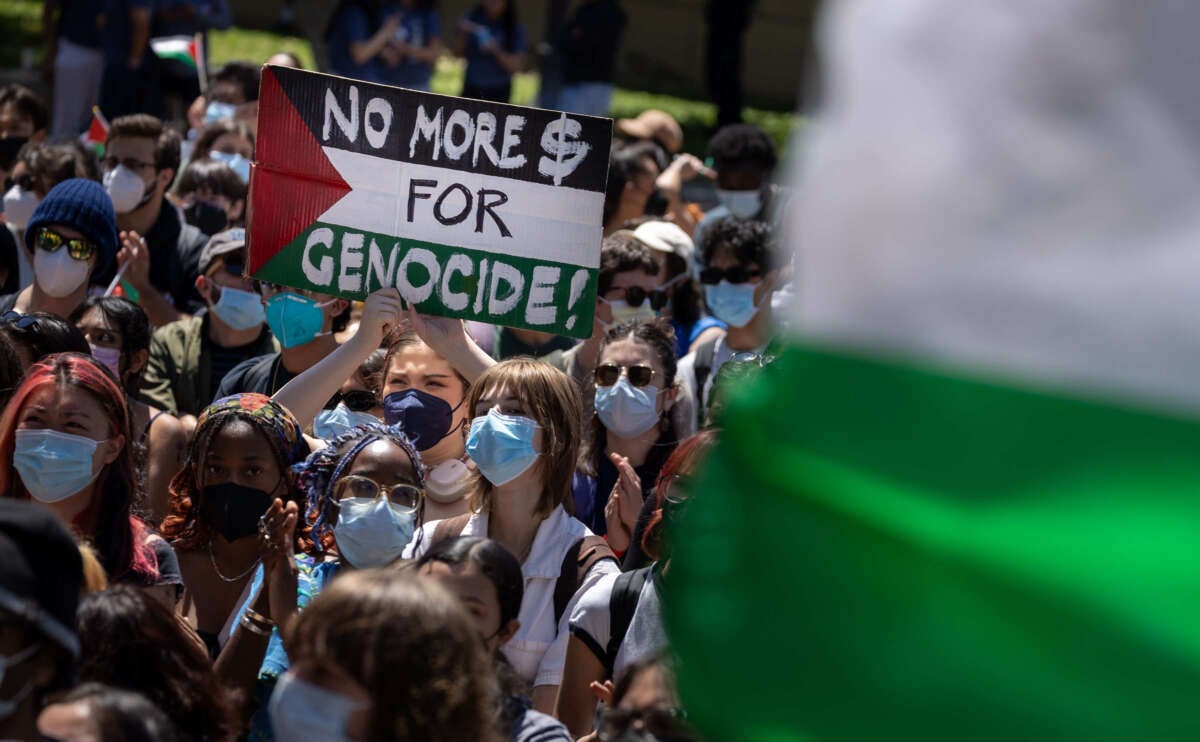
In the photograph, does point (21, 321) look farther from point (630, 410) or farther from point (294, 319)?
point (630, 410)

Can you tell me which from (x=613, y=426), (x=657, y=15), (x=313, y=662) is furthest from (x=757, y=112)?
(x=313, y=662)

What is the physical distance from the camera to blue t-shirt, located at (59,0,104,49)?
45.4 feet

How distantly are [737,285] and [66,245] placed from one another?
2.75 meters

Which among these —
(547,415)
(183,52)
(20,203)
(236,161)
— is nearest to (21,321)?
(547,415)

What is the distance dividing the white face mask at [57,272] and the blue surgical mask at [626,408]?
2.16 meters

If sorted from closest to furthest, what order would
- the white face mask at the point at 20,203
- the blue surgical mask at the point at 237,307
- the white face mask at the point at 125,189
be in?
the blue surgical mask at the point at 237,307 < the white face mask at the point at 125,189 < the white face mask at the point at 20,203

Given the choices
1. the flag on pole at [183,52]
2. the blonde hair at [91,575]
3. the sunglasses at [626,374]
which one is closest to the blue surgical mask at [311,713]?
the blonde hair at [91,575]

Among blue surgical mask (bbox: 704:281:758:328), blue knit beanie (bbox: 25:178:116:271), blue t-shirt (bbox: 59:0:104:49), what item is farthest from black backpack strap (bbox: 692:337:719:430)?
blue t-shirt (bbox: 59:0:104:49)

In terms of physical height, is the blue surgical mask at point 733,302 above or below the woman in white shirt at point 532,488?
above

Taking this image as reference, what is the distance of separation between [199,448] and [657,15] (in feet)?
64.4

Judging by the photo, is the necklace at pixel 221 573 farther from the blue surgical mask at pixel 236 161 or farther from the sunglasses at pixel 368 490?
the blue surgical mask at pixel 236 161

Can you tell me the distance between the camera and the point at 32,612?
2.67 m

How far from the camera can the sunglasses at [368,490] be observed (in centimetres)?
414

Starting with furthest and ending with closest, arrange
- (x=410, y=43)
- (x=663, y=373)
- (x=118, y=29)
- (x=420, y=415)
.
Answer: (x=410, y=43)
(x=118, y=29)
(x=663, y=373)
(x=420, y=415)
